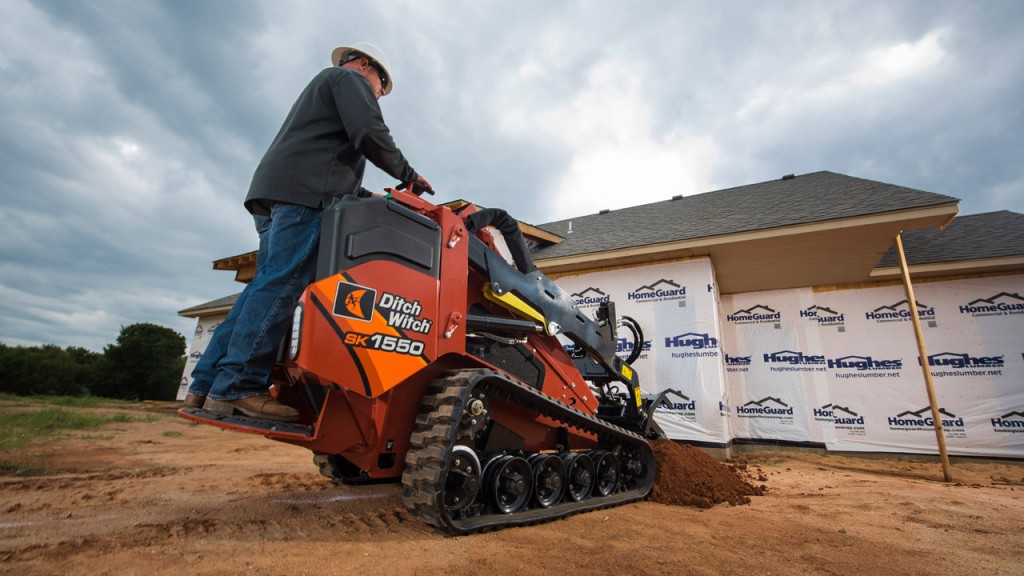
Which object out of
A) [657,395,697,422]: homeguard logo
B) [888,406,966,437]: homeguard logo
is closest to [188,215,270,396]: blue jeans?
[657,395,697,422]: homeguard logo

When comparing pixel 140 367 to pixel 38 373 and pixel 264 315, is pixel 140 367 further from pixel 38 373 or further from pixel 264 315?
pixel 264 315

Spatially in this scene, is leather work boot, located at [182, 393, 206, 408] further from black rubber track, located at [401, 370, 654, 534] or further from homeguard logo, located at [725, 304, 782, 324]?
homeguard logo, located at [725, 304, 782, 324]

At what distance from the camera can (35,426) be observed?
7781mm

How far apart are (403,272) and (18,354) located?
39.9m

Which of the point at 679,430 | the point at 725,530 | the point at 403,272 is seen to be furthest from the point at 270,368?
the point at 679,430

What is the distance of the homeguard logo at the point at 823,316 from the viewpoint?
31.3 feet

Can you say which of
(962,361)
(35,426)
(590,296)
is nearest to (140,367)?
(35,426)

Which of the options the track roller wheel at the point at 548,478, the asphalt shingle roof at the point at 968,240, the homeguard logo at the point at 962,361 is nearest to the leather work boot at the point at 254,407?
the track roller wheel at the point at 548,478

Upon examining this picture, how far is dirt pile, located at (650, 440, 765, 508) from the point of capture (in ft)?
13.7

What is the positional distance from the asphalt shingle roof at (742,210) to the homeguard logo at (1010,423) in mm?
4387

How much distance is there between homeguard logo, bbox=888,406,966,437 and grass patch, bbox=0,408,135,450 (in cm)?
1408

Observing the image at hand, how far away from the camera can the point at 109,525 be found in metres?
2.60

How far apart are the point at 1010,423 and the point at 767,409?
377 centimetres

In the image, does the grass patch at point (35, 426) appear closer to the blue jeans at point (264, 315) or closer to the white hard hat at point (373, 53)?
the blue jeans at point (264, 315)
